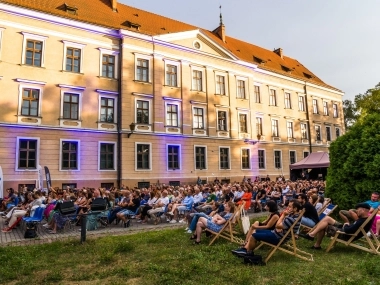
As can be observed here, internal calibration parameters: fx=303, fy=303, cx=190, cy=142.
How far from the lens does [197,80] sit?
91.9 ft

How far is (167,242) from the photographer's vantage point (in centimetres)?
841

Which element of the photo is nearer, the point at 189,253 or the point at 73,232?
the point at 189,253

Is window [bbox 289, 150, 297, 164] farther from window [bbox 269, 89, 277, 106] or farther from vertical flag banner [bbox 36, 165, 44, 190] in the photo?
vertical flag banner [bbox 36, 165, 44, 190]

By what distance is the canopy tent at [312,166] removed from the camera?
2372cm

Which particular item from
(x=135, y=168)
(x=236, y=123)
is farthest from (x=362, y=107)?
(x=135, y=168)

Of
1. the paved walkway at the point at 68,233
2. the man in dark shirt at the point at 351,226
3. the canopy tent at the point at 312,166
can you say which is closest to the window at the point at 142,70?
the canopy tent at the point at 312,166

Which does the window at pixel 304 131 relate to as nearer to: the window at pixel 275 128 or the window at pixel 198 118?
the window at pixel 275 128

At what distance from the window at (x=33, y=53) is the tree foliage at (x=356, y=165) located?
1974 centimetres

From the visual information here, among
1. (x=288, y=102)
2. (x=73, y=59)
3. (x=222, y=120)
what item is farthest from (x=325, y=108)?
(x=73, y=59)

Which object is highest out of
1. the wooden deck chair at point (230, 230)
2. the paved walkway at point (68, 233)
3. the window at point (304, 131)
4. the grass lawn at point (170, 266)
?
the window at point (304, 131)

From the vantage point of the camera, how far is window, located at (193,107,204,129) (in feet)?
90.0

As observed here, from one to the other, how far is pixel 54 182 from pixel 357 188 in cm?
1823

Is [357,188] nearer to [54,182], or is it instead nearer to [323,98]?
[54,182]

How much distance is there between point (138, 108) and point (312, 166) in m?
14.7
